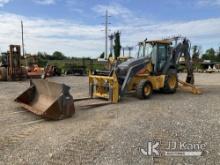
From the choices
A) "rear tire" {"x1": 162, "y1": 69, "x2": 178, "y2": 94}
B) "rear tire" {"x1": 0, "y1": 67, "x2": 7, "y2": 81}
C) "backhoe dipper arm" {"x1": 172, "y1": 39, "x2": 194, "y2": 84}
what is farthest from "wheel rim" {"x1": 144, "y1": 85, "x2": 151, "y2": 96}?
"rear tire" {"x1": 0, "y1": 67, "x2": 7, "y2": 81}

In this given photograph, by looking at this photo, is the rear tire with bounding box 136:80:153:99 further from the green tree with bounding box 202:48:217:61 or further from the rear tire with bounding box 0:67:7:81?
the green tree with bounding box 202:48:217:61

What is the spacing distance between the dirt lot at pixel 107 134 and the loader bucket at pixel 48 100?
0.66 ft

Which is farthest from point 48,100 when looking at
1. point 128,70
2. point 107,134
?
point 128,70

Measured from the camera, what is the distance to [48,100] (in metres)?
8.49

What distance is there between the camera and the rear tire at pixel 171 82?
1234 centimetres

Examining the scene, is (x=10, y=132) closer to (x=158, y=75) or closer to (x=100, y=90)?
(x=100, y=90)

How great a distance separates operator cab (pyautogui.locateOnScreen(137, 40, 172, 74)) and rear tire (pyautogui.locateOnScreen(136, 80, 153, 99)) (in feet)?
3.56

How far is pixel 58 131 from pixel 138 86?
16.3 feet

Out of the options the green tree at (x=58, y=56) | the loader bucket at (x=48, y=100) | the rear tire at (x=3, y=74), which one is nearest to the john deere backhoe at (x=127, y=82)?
the loader bucket at (x=48, y=100)

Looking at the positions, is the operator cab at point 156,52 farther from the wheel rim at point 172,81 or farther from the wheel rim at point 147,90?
the wheel rim at point 147,90

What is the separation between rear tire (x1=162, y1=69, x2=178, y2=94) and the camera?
40.5 feet

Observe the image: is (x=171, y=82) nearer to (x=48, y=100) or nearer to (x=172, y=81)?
(x=172, y=81)

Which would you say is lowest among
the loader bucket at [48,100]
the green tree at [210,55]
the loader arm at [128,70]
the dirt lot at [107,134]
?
the dirt lot at [107,134]

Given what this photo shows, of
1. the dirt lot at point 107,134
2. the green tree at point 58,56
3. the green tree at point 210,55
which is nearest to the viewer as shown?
the dirt lot at point 107,134
